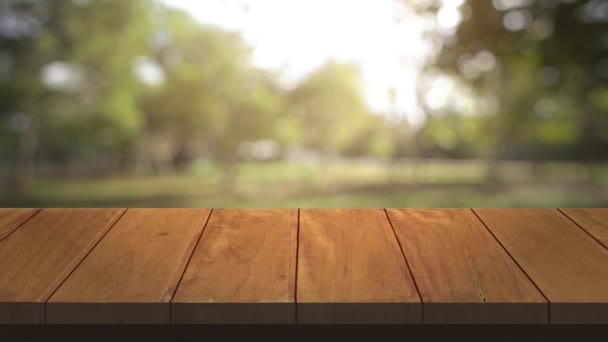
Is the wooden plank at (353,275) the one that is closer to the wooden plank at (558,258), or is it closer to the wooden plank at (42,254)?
the wooden plank at (558,258)

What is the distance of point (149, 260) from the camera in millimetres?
940

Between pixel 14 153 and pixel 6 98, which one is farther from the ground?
pixel 6 98

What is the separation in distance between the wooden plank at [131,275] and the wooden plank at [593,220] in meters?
0.75

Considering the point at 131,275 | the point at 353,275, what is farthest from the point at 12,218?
the point at 353,275

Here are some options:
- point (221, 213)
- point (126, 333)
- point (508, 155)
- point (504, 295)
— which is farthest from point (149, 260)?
point (508, 155)

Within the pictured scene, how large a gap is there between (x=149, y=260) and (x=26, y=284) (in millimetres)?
186

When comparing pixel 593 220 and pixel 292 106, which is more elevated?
pixel 292 106

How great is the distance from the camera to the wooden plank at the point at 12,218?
1087 mm

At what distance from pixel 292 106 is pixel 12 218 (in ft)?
25.5

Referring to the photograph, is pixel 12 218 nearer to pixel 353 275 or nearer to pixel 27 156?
pixel 353 275

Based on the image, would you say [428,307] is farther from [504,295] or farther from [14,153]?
[14,153]

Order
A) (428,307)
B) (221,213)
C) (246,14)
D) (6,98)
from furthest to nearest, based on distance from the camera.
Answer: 1. (246,14)
2. (6,98)
3. (221,213)
4. (428,307)

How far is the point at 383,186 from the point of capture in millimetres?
9172

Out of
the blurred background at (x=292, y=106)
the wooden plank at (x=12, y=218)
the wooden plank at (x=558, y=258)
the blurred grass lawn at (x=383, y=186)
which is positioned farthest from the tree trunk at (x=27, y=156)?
the wooden plank at (x=558, y=258)
